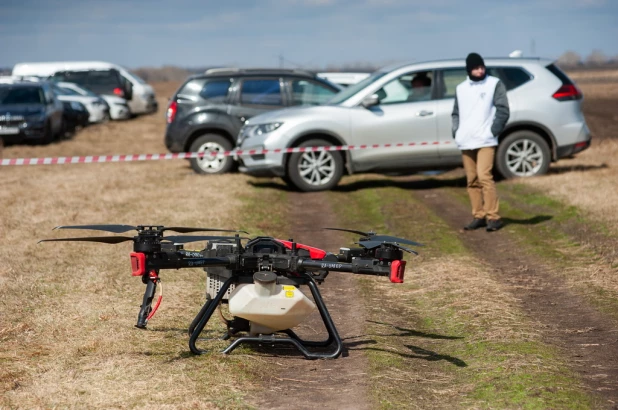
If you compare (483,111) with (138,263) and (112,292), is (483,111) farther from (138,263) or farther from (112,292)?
(138,263)

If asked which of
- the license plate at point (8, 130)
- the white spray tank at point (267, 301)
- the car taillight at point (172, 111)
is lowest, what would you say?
the white spray tank at point (267, 301)

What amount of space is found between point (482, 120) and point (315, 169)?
4.12 metres

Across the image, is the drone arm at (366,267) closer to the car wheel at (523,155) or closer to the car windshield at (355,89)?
the car windshield at (355,89)

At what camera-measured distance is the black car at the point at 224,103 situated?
1648cm

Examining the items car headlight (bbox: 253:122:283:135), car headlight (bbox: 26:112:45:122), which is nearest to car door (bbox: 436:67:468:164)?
car headlight (bbox: 253:122:283:135)

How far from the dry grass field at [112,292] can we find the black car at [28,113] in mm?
4970

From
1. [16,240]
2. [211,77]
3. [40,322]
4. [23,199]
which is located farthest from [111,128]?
[40,322]

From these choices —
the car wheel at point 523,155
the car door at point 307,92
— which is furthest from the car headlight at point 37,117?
the car wheel at point 523,155

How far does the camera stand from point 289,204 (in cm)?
1339

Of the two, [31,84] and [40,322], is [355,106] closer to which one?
[40,322]

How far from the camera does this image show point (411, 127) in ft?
46.0

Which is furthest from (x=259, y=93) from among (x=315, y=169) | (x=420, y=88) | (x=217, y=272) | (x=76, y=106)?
(x=76, y=106)

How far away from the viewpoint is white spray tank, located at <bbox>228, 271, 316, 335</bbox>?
5680 mm

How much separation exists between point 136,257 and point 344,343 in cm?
166
